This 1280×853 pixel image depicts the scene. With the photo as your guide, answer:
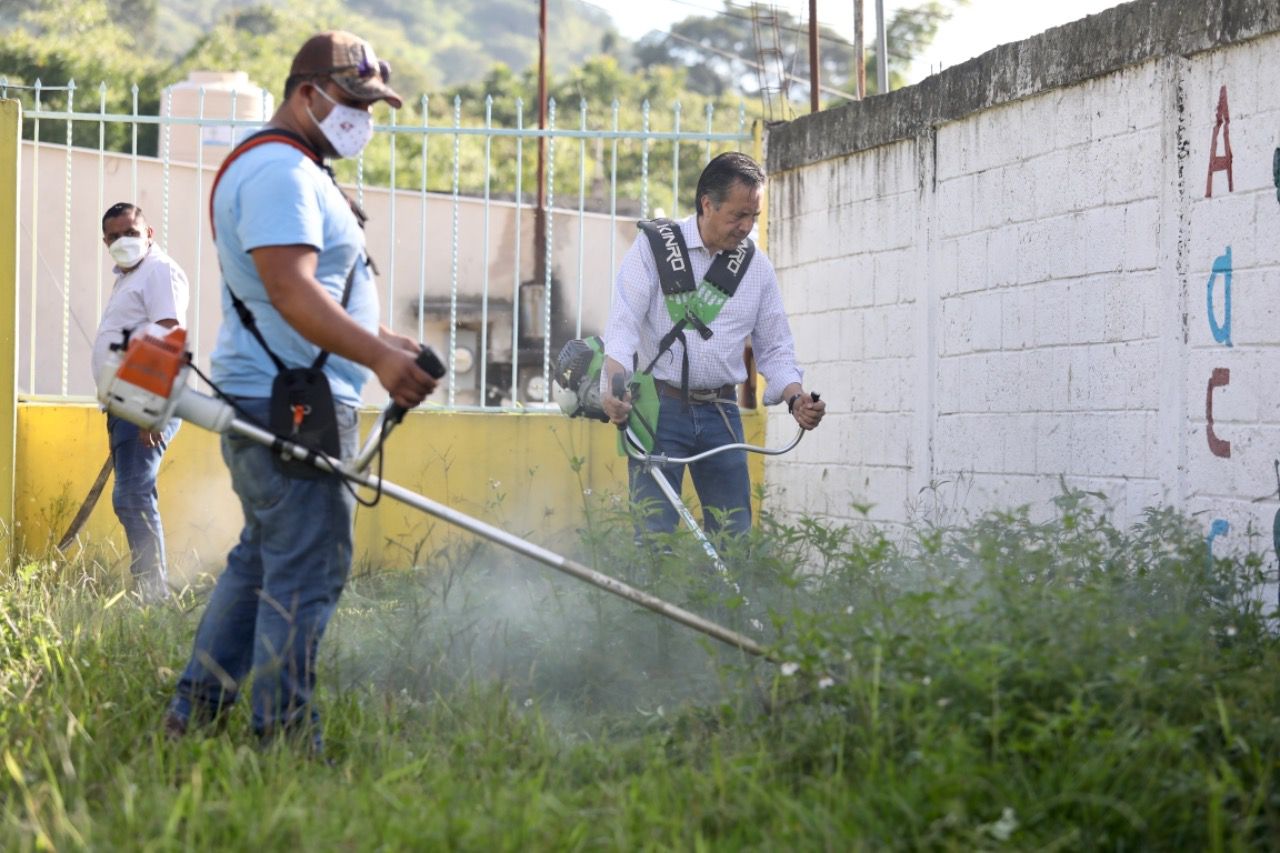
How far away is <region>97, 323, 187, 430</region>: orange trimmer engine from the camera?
3.83 metres

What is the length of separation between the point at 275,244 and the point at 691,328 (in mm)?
2264

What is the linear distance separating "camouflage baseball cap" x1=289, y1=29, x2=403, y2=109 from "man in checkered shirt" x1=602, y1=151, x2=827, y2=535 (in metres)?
1.79

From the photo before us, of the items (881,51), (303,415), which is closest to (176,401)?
(303,415)

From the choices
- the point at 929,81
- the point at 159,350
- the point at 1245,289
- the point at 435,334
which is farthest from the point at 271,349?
the point at 435,334

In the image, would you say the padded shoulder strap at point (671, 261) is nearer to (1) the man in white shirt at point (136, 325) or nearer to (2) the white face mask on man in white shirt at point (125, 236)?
(1) the man in white shirt at point (136, 325)

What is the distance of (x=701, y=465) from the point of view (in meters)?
5.88

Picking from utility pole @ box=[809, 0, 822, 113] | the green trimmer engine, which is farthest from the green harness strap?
utility pole @ box=[809, 0, 822, 113]

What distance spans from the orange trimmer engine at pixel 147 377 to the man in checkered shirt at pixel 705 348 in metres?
2.07

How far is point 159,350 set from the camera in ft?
12.6

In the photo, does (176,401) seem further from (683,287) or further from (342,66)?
(683,287)

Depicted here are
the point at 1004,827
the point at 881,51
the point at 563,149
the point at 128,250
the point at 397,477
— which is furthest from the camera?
the point at 563,149

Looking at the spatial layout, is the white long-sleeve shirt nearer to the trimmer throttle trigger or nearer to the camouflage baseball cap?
the camouflage baseball cap

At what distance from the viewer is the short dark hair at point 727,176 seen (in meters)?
5.71

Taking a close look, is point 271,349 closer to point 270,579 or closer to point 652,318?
point 270,579
